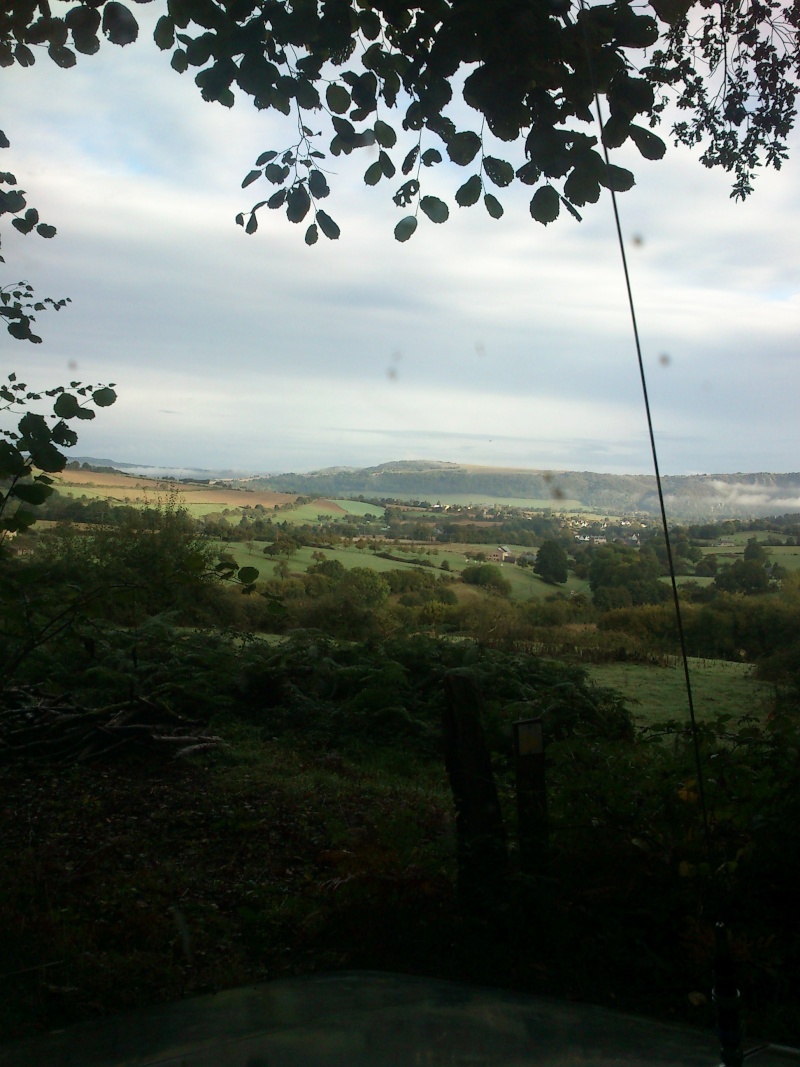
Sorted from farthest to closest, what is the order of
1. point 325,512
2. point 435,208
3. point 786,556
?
1. point 325,512
2. point 786,556
3. point 435,208

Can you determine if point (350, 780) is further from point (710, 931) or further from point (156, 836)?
point (710, 931)

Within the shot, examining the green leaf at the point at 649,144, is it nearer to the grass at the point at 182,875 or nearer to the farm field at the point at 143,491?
the grass at the point at 182,875

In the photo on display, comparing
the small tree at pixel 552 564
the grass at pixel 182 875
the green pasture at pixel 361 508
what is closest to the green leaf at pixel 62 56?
the grass at pixel 182 875

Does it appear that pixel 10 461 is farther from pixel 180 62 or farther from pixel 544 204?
pixel 544 204

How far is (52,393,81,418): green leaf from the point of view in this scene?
129 inches

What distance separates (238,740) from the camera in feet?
22.9

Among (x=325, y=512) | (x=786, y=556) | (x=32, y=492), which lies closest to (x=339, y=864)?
(x=32, y=492)

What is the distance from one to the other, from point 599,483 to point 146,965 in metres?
9.53

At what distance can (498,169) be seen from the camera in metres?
3.29

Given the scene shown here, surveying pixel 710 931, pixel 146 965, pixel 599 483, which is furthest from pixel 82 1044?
pixel 599 483

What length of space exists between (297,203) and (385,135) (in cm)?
55

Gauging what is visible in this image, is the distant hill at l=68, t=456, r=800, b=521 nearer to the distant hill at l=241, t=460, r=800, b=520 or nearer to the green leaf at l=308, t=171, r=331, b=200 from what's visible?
the distant hill at l=241, t=460, r=800, b=520

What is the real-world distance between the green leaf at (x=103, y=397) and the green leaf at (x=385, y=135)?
1.81 meters

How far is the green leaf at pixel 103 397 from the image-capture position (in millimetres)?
3410
